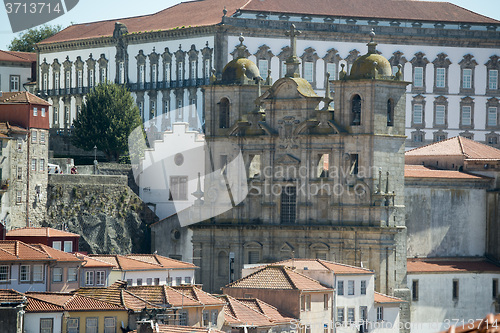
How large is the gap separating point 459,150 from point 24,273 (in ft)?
121

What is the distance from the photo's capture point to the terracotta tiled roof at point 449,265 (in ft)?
315

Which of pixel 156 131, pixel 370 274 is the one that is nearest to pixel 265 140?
pixel 370 274

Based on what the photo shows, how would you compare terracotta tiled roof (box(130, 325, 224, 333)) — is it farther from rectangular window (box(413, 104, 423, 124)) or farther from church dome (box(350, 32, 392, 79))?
rectangular window (box(413, 104, 423, 124))

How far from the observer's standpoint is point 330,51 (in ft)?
421

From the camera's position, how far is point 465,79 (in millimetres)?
131750

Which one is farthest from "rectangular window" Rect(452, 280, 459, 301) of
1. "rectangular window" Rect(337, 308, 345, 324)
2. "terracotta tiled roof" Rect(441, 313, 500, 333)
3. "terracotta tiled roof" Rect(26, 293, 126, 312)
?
"terracotta tiled roof" Rect(441, 313, 500, 333)

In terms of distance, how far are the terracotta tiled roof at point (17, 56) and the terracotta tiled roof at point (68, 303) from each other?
77971 millimetres

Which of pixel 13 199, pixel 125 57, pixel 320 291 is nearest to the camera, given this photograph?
pixel 320 291

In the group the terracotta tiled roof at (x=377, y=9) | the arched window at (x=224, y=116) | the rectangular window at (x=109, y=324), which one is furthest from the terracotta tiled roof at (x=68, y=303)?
the terracotta tiled roof at (x=377, y=9)

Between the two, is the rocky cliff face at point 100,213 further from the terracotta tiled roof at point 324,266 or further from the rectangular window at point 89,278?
the rectangular window at point 89,278

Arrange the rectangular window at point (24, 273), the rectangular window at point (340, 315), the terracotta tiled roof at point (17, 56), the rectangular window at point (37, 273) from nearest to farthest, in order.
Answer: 1. the rectangular window at point (24, 273)
2. the rectangular window at point (37, 273)
3. the rectangular window at point (340, 315)
4. the terracotta tiled roof at point (17, 56)

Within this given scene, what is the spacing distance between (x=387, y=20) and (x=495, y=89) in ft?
36.6

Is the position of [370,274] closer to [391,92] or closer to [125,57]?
[391,92]

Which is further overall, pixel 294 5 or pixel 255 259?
pixel 294 5
